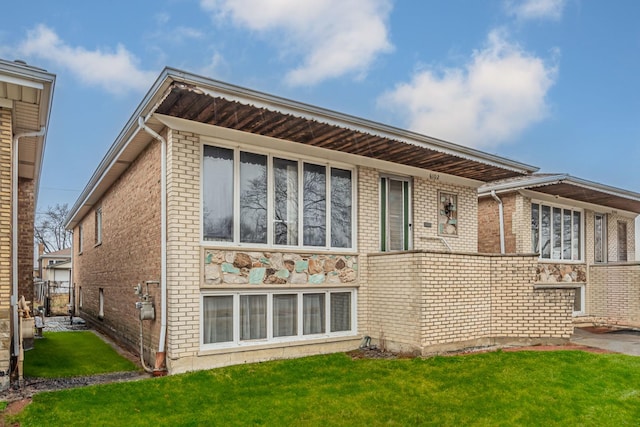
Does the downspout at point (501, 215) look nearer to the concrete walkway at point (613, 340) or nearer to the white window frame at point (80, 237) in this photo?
the concrete walkway at point (613, 340)

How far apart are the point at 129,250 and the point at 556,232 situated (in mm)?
11906

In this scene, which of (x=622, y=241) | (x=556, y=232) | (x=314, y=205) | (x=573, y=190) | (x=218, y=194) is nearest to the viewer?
(x=218, y=194)

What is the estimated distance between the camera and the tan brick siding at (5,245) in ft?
19.3

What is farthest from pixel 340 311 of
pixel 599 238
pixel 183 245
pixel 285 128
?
pixel 599 238

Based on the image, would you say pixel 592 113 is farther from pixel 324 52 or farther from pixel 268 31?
pixel 268 31

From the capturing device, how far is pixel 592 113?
17.9 meters

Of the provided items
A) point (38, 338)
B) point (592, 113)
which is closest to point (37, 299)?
point (38, 338)

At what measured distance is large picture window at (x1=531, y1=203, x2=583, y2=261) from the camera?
13445mm

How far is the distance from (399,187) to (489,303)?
9.68 ft

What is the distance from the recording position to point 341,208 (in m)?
8.99

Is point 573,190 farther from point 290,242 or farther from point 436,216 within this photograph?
point 290,242

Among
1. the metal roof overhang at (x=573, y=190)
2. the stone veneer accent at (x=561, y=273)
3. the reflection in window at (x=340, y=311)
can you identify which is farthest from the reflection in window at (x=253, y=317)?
the stone veneer accent at (x=561, y=273)

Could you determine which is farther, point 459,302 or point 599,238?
point 599,238

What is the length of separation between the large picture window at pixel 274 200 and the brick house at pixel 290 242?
0.08 ft
